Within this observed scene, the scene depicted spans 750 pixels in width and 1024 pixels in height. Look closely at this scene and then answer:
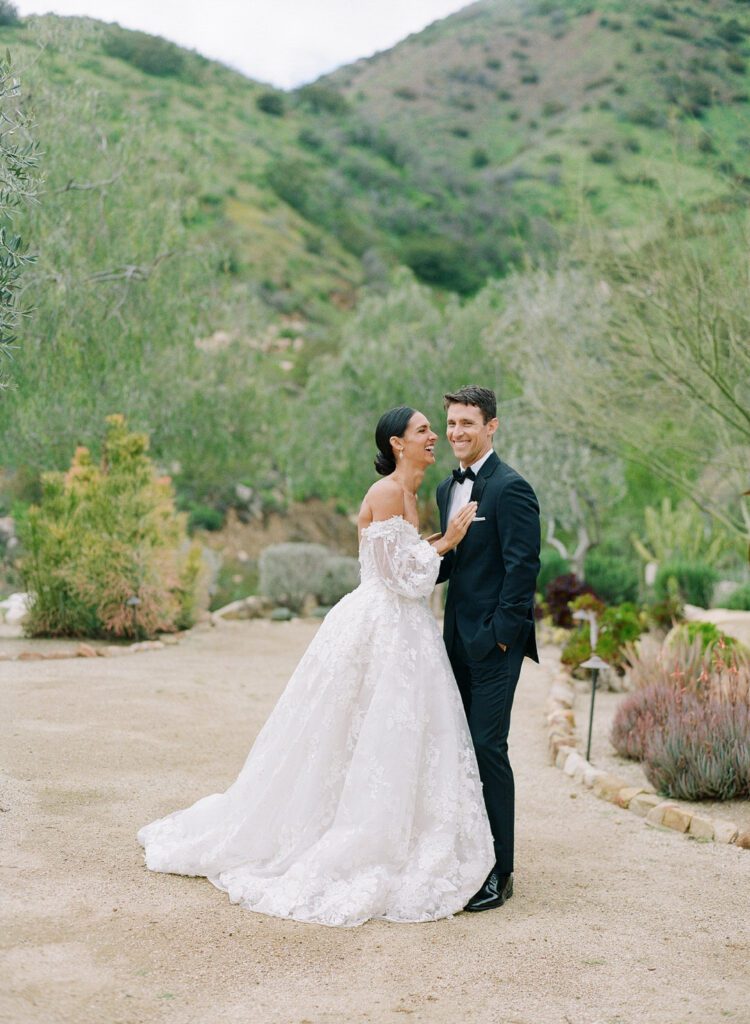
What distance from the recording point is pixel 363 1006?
145 inches

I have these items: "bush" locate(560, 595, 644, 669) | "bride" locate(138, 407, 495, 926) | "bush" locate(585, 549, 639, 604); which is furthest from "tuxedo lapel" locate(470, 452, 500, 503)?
"bush" locate(585, 549, 639, 604)

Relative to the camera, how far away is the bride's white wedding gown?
4.62 metres

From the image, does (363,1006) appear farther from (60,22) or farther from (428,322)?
(428,322)

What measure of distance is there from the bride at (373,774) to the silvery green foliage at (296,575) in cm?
1178

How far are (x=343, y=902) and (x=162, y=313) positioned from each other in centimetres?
1084

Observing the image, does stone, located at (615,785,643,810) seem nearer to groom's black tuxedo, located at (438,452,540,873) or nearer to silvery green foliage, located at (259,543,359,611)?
groom's black tuxedo, located at (438,452,540,873)

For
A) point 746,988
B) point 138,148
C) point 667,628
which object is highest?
point 138,148

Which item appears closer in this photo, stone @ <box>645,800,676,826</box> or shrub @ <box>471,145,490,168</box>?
stone @ <box>645,800,676,826</box>

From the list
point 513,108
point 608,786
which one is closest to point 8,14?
point 608,786

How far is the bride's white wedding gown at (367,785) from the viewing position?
15.2 feet

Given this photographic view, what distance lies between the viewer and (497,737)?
485cm

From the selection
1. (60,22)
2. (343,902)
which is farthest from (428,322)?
(343,902)

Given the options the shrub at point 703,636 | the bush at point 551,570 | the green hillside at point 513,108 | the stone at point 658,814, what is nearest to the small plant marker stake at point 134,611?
the shrub at point 703,636

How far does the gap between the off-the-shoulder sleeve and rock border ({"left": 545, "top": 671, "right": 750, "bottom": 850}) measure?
2499 millimetres
